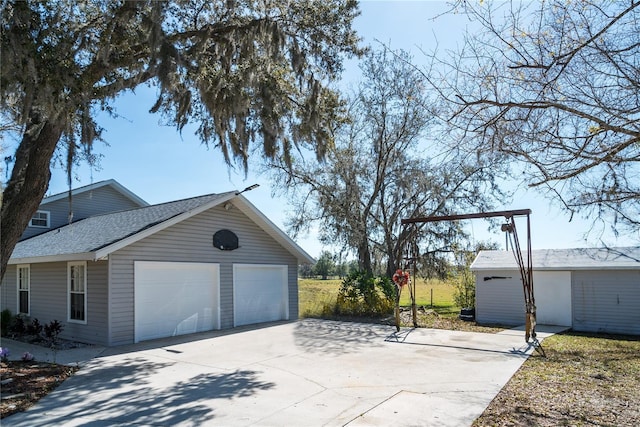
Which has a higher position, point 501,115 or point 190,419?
point 501,115

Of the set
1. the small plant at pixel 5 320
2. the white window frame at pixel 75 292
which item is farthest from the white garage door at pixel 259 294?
the small plant at pixel 5 320

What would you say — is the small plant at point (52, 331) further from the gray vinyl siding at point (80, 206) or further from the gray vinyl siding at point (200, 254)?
the gray vinyl siding at point (80, 206)

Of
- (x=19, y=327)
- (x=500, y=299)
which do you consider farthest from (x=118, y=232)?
(x=500, y=299)

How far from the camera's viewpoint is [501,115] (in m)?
4.73

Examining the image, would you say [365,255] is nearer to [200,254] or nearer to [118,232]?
[200,254]

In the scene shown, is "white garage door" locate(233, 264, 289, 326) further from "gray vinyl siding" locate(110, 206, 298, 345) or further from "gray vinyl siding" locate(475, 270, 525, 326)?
"gray vinyl siding" locate(475, 270, 525, 326)

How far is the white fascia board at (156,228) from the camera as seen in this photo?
983cm

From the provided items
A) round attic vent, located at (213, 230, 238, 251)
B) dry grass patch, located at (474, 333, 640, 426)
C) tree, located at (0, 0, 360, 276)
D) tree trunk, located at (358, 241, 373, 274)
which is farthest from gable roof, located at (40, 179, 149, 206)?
dry grass patch, located at (474, 333, 640, 426)

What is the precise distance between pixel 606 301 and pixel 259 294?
1073 centimetres

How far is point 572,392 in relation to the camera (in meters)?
6.18

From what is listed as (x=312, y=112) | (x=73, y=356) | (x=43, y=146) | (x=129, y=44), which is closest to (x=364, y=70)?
(x=312, y=112)

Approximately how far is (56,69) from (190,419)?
Result: 5.14 m

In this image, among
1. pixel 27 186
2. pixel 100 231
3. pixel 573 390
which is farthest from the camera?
pixel 100 231

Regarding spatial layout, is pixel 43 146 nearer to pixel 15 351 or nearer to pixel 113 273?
pixel 113 273
